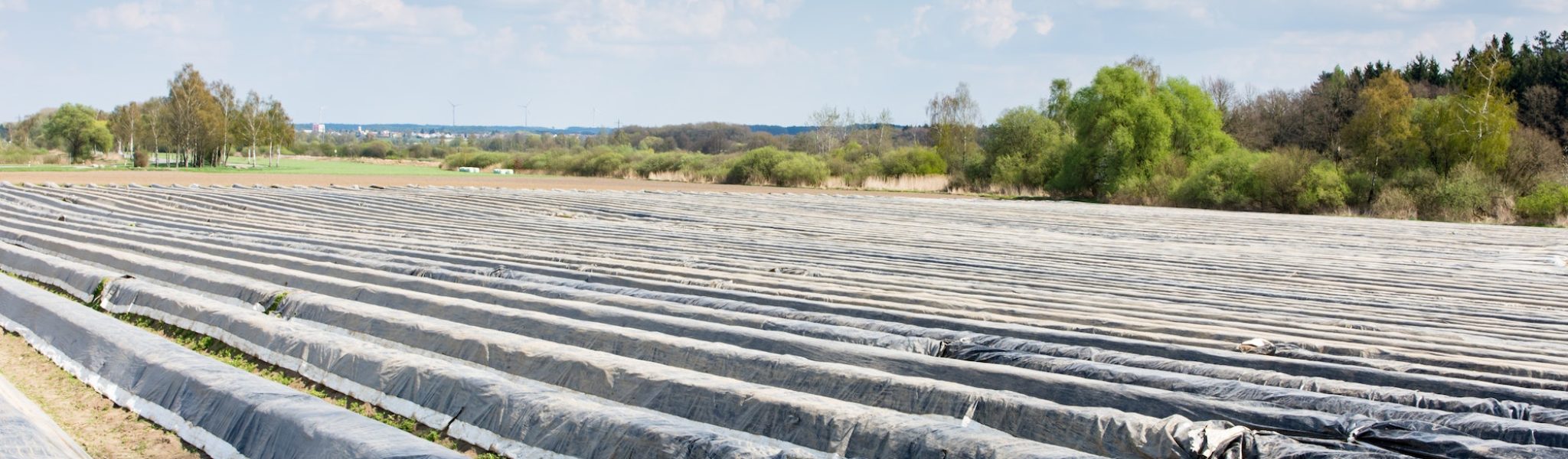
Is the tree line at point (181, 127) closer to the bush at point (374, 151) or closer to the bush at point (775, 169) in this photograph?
the bush at point (775, 169)

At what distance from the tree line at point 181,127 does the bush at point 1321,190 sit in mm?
54268

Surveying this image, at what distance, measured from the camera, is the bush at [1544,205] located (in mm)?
29547

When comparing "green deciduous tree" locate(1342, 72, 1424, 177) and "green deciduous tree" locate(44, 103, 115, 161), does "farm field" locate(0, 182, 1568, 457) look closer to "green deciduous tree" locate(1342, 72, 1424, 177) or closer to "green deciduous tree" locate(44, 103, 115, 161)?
"green deciduous tree" locate(1342, 72, 1424, 177)

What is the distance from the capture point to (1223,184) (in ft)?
129

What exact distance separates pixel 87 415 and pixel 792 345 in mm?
2802

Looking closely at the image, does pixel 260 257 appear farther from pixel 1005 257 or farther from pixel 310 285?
pixel 1005 257

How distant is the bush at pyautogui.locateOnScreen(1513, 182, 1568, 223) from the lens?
29547 millimetres

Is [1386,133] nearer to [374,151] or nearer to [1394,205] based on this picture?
[1394,205]

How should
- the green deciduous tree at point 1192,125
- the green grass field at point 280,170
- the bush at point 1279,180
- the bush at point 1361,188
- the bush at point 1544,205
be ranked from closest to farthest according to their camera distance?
the bush at point 1544,205
the bush at point 1361,188
the bush at point 1279,180
the green grass field at point 280,170
the green deciduous tree at point 1192,125

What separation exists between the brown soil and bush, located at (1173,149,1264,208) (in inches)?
1487

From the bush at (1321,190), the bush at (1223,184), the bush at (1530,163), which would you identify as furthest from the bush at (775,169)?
the bush at (1530,163)

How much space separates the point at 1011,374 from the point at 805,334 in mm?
1275

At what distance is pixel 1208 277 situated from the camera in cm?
892

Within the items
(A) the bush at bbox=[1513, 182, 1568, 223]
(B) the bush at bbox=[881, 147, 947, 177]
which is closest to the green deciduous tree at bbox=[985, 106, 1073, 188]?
(B) the bush at bbox=[881, 147, 947, 177]
